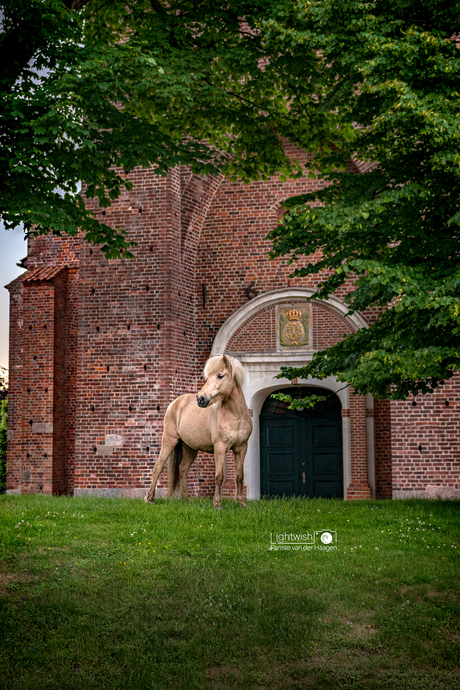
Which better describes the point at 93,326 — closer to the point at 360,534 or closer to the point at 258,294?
the point at 258,294

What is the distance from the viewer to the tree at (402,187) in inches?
289

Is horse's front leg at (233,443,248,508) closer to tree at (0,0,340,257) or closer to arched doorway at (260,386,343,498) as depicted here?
tree at (0,0,340,257)

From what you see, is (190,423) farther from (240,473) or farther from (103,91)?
(103,91)

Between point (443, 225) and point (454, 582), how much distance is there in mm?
3901

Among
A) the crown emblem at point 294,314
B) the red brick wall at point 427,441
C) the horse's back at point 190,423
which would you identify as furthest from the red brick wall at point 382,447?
the horse's back at point 190,423

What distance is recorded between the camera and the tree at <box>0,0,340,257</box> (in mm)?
8094

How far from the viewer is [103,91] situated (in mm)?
8375

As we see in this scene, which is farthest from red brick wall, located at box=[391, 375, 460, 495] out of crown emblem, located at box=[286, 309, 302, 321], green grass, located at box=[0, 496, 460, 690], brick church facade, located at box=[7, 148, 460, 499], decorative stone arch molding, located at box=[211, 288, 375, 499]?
green grass, located at box=[0, 496, 460, 690]

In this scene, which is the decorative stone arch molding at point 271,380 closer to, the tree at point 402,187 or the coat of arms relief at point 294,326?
the coat of arms relief at point 294,326

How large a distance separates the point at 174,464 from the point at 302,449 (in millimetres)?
4755

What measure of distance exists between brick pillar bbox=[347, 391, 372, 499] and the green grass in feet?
17.5

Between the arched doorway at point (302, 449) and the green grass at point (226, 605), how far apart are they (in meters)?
6.25

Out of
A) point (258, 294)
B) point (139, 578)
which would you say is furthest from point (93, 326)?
point (139, 578)

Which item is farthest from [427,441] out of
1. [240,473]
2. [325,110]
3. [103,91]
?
[103,91]
